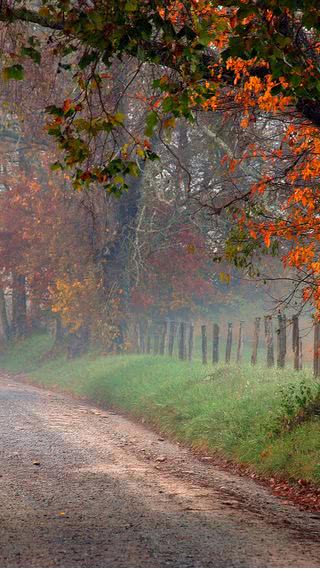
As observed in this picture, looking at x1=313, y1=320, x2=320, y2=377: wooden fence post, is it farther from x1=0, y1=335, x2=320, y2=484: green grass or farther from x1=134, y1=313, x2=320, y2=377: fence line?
x1=0, y1=335, x2=320, y2=484: green grass

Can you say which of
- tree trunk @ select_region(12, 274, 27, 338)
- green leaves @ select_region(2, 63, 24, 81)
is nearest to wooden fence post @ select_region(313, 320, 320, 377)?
green leaves @ select_region(2, 63, 24, 81)

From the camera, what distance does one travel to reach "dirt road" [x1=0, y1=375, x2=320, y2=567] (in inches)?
322

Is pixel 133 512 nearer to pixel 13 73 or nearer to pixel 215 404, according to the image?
pixel 13 73

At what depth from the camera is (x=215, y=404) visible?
1831cm

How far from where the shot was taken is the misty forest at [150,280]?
9.27m

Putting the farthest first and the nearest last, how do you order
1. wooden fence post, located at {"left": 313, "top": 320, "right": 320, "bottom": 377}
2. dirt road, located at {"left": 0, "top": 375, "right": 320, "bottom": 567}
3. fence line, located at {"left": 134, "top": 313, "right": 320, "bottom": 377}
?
fence line, located at {"left": 134, "top": 313, "right": 320, "bottom": 377}, wooden fence post, located at {"left": 313, "top": 320, "right": 320, "bottom": 377}, dirt road, located at {"left": 0, "top": 375, "right": 320, "bottom": 567}

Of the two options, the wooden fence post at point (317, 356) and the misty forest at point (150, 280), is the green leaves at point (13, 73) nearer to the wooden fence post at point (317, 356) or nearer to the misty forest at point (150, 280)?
the misty forest at point (150, 280)

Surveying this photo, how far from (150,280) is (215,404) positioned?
59.5ft

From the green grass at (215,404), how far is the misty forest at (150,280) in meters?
0.06

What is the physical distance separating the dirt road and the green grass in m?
0.64

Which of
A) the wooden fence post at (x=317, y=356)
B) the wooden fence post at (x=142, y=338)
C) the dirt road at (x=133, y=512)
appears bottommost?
the dirt road at (x=133, y=512)

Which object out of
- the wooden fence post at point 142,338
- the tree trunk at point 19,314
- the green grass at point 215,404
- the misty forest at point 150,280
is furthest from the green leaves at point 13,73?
the tree trunk at point 19,314

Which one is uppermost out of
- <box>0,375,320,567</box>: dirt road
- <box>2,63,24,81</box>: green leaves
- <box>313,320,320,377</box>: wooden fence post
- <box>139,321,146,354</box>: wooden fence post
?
<box>2,63,24,81</box>: green leaves

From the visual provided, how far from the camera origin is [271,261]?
38.2 meters
